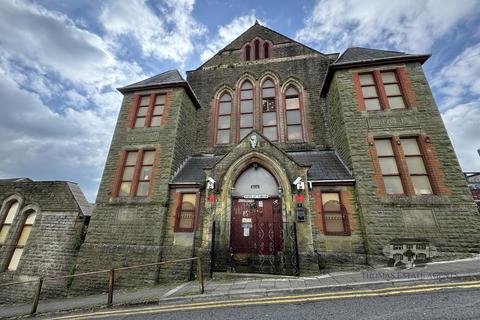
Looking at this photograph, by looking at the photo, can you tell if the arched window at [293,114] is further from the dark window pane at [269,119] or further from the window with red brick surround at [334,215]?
the window with red brick surround at [334,215]

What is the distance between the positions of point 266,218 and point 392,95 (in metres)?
8.21

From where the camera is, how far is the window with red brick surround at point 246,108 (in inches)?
498

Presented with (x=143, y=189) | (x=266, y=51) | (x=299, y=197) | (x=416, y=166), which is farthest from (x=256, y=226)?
(x=266, y=51)

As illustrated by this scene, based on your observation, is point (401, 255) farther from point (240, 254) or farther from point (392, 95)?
point (392, 95)

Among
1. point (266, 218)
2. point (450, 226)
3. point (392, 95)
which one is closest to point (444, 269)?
point (450, 226)

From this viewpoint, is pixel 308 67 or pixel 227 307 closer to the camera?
pixel 227 307

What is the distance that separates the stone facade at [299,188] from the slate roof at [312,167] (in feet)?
0.21

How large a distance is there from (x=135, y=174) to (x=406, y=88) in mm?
13523

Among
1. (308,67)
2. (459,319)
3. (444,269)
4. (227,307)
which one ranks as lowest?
(227,307)

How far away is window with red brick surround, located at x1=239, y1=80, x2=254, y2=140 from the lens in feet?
41.5

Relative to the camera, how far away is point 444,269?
18.7 feet

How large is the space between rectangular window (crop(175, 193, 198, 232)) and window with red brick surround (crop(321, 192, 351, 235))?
562 centimetres

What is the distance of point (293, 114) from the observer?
41.3 feet

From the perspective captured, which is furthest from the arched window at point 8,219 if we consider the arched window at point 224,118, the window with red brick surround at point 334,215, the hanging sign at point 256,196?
the window with red brick surround at point 334,215
